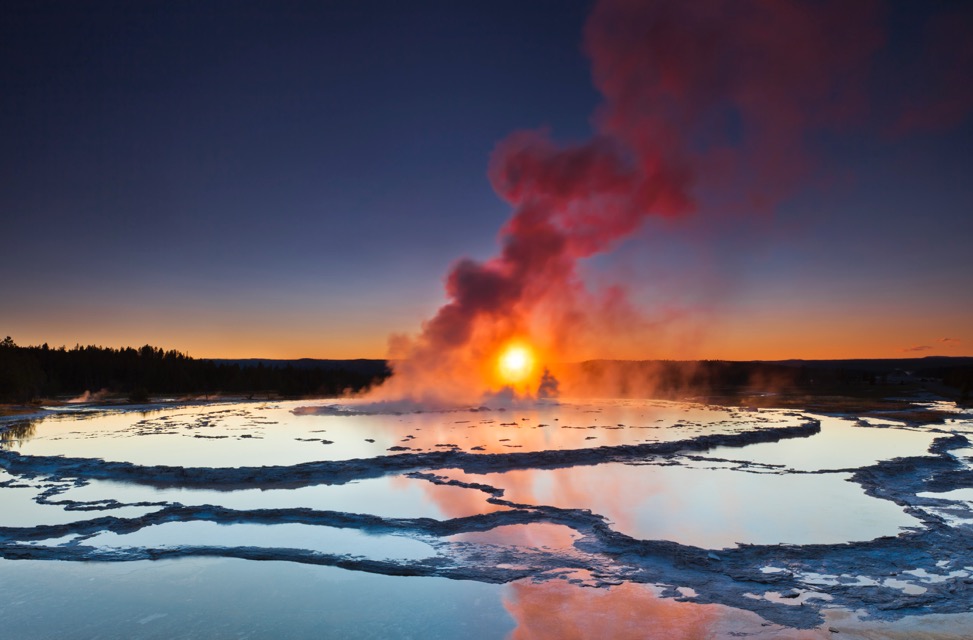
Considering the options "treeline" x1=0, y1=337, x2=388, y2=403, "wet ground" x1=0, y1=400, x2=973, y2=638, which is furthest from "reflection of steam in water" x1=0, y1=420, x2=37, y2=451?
"treeline" x1=0, y1=337, x2=388, y2=403

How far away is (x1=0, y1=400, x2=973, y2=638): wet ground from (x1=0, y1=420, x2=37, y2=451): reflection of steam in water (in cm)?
158

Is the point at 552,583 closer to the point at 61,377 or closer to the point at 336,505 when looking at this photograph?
the point at 336,505

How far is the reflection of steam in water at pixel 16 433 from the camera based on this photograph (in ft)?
70.1

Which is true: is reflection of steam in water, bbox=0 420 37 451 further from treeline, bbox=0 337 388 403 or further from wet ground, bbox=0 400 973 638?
treeline, bbox=0 337 388 403

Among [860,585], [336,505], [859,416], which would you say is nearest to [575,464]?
[336,505]

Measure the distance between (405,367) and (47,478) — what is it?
26.4m

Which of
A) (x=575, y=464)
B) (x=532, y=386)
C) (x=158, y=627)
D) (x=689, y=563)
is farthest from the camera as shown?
(x=532, y=386)

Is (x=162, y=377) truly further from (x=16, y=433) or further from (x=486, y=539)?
(x=486, y=539)

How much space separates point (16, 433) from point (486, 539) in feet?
82.4

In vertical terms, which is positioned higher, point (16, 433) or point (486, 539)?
point (16, 433)

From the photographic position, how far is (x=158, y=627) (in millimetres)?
6520

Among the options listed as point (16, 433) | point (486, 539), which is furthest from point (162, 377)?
point (486, 539)

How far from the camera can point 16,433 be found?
24766mm

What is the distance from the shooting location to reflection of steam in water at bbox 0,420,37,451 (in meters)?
21.4
